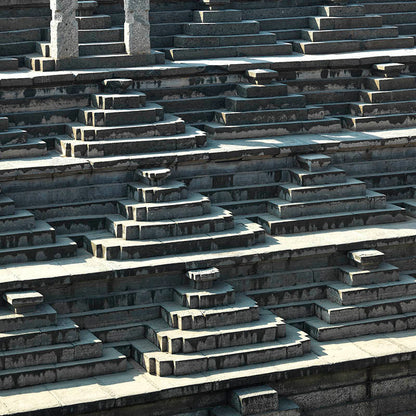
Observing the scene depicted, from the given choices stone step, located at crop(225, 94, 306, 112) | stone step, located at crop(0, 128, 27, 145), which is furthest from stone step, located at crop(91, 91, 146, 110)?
stone step, located at crop(225, 94, 306, 112)

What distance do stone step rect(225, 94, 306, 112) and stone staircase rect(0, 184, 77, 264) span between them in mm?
4922

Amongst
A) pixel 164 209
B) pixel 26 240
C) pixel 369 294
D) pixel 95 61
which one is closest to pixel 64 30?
pixel 95 61

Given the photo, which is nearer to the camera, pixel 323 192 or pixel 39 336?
pixel 39 336

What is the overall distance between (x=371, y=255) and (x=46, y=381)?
226 inches

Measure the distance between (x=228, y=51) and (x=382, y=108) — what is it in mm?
3210

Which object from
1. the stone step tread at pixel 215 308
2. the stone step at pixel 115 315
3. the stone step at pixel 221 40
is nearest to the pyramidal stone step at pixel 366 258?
the stone step tread at pixel 215 308

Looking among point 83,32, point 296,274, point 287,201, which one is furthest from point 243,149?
point 83,32

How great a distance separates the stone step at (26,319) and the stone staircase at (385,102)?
8.10 metres

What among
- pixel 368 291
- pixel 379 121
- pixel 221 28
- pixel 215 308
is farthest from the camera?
pixel 221 28

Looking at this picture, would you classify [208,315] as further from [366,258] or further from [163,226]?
[366,258]

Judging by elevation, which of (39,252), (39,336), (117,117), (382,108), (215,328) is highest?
(117,117)

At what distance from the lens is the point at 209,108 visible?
2364 centimetres

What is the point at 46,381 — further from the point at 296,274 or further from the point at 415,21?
the point at 415,21

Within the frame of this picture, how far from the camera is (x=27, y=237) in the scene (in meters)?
19.6
